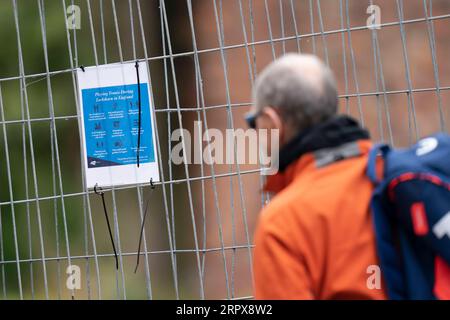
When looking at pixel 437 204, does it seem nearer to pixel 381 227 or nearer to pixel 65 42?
pixel 381 227

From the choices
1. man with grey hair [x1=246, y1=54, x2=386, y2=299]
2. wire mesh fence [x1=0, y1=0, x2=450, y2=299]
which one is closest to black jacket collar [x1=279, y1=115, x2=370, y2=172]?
man with grey hair [x1=246, y1=54, x2=386, y2=299]

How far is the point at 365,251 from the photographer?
1842 mm

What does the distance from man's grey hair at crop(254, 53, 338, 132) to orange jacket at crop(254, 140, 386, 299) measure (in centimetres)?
9

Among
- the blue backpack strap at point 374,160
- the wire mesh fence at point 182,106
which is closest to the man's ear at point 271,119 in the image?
the blue backpack strap at point 374,160

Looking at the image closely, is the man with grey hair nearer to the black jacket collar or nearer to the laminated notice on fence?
the black jacket collar

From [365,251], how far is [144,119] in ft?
5.47

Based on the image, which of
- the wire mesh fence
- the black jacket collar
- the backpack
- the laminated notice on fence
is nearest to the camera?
the backpack

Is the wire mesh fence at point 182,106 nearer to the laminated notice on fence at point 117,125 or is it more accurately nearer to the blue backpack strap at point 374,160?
the laminated notice on fence at point 117,125

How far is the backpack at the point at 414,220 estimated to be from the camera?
1766mm

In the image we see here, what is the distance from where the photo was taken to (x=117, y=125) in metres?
3.36

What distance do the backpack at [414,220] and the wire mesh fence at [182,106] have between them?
1.50 m

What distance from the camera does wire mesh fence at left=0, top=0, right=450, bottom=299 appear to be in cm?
358

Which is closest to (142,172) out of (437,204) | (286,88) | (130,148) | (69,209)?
(130,148)

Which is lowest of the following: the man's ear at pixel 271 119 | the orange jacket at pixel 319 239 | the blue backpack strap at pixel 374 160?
the orange jacket at pixel 319 239
